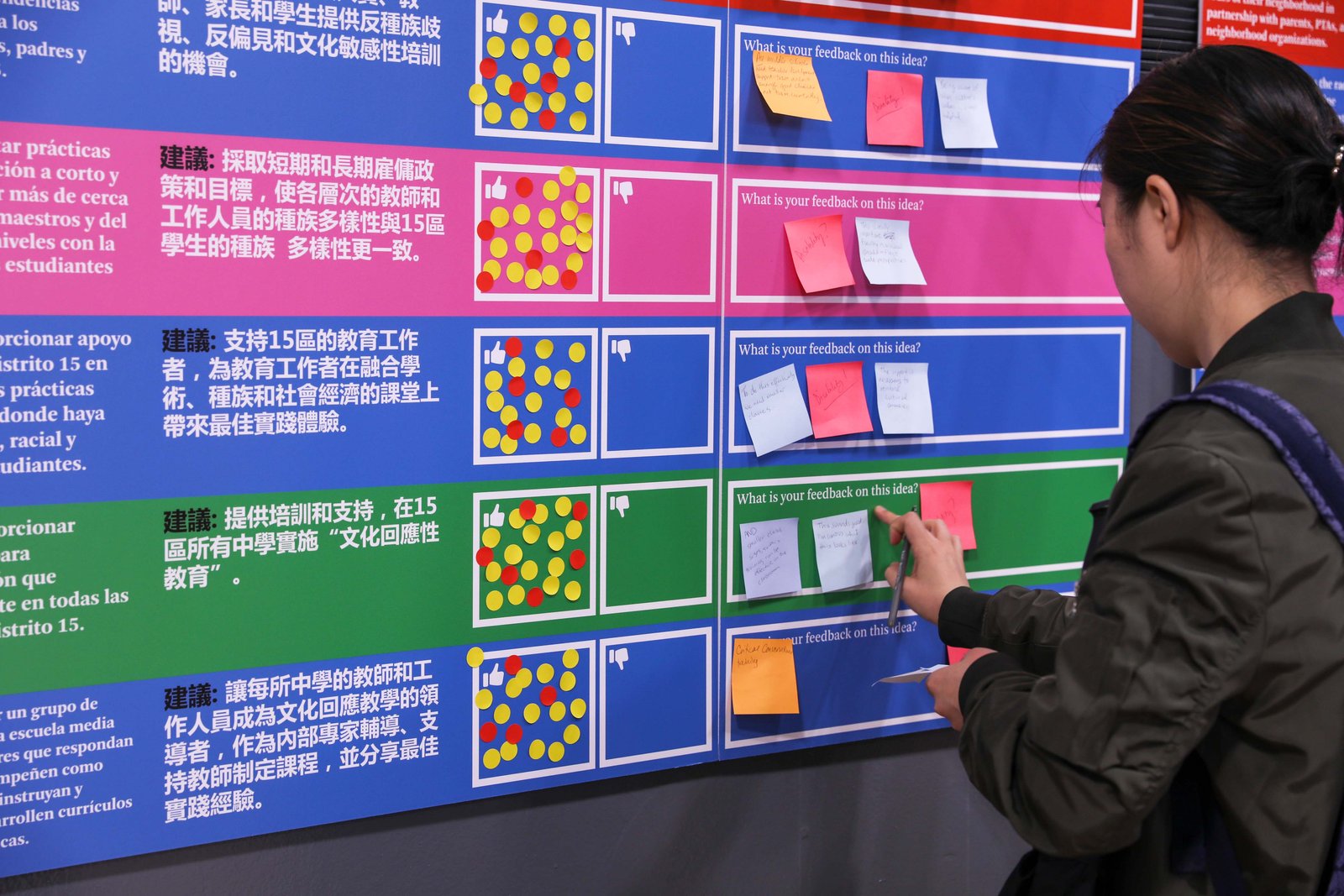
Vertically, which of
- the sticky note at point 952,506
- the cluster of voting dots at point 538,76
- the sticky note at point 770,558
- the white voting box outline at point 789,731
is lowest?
the white voting box outline at point 789,731

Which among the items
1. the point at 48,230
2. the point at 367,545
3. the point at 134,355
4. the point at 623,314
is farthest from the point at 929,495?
the point at 48,230

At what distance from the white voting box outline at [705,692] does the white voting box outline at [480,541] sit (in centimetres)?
7

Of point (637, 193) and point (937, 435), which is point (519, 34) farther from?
point (937, 435)

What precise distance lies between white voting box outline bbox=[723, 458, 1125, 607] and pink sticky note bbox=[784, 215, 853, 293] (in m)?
0.30

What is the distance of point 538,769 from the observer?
1636 mm

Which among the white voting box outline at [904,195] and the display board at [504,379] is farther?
the white voting box outline at [904,195]

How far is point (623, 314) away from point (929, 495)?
0.61 m

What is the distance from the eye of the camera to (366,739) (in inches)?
59.9

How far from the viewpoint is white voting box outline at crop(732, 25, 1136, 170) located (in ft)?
5.46

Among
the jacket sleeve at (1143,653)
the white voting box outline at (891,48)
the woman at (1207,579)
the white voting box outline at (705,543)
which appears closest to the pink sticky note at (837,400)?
the white voting box outline at (705,543)

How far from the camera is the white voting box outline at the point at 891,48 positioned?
1.66m

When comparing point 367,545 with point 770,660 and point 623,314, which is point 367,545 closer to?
point 623,314

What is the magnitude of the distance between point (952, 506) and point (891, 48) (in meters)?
0.73

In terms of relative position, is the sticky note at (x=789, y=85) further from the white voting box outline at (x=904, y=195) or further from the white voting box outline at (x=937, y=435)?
the white voting box outline at (x=937, y=435)
